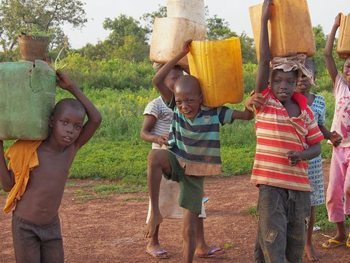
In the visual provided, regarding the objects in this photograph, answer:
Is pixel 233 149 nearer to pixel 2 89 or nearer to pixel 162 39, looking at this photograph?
pixel 162 39

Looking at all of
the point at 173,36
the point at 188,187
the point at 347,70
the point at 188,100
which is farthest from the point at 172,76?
A: the point at 347,70

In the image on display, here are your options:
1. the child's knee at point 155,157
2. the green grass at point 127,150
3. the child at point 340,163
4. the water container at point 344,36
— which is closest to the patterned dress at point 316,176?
the child at point 340,163

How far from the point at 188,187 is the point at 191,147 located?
0.28m

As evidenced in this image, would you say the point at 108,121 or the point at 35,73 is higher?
the point at 35,73

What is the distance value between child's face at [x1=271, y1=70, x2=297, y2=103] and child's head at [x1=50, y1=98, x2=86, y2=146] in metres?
1.14

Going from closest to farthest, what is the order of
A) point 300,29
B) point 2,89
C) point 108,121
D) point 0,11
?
1. point 2,89
2. point 300,29
3. point 108,121
4. point 0,11

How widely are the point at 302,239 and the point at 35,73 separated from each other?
1.84m

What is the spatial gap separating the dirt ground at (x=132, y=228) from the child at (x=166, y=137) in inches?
3.2

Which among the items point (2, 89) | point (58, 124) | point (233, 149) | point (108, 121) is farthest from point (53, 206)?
point (108, 121)

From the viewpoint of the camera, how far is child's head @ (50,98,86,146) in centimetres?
326

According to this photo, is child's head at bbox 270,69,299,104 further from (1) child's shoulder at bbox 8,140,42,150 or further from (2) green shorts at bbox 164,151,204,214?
(1) child's shoulder at bbox 8,140,42,150

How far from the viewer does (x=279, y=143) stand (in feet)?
11.8

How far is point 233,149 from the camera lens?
9359 mm

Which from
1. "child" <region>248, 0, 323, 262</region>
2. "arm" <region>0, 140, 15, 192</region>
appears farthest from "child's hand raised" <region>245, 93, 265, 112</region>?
"arm" <region>0, 140, 15, 192</region>
